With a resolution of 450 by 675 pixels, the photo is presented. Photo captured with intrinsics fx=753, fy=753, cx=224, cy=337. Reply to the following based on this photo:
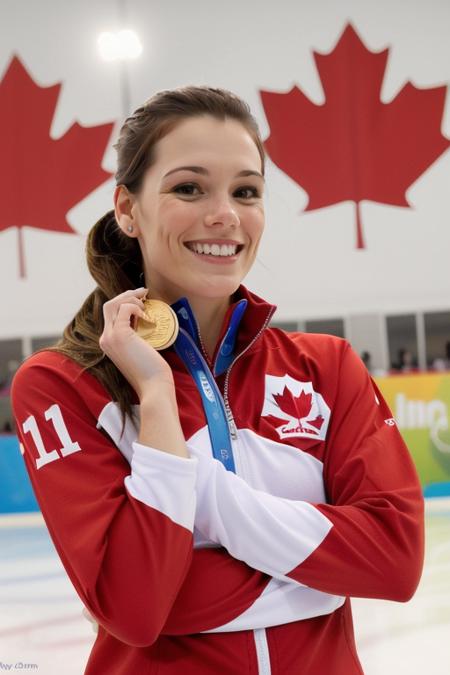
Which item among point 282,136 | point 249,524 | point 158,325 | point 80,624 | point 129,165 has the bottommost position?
point 80,624

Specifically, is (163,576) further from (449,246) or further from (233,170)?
(449,246)

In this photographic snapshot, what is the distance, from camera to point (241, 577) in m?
1.08

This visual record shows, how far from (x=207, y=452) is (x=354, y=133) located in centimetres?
593

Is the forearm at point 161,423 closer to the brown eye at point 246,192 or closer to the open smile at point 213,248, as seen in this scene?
the open smile at point 213,248

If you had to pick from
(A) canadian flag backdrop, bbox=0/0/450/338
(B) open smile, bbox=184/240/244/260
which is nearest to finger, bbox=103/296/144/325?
(B) open smile, bbox=184/240/244/260

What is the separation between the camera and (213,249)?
3.99 ft

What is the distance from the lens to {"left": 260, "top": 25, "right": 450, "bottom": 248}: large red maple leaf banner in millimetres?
6559

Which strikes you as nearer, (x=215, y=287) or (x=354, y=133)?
(x=215, y=287)

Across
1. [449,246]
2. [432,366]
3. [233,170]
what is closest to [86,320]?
[233,170]

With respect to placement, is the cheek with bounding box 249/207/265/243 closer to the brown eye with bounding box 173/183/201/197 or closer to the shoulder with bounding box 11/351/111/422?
the brown eye with bounding box 173/183/201/197

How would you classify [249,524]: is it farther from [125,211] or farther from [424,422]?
[424,422]

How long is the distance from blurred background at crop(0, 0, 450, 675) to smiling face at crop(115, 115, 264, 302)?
501 cm

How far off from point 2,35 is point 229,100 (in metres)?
6.06

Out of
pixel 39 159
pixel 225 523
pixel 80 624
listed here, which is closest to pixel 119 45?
pixel 39 159
